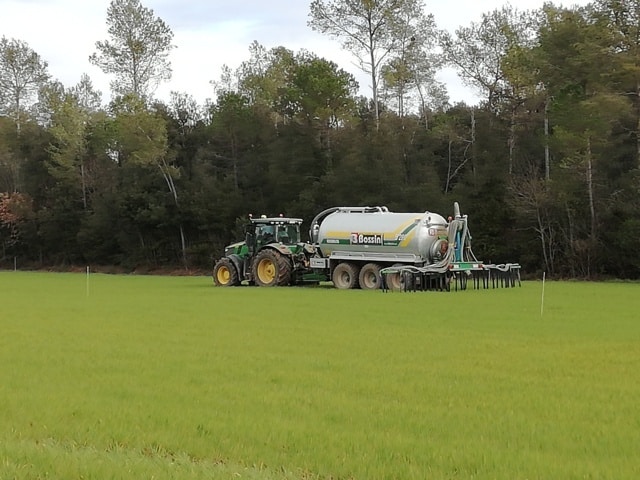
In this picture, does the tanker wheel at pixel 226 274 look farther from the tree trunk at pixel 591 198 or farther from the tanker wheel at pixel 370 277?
the tree trunk at pixel 591 198

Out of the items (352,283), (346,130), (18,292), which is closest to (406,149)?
(346,130)

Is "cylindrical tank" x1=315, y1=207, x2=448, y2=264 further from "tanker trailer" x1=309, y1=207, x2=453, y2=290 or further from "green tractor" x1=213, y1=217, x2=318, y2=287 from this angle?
"green tractor" x1=213, y1=217, x2=318, y2=287

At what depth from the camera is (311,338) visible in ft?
43.4

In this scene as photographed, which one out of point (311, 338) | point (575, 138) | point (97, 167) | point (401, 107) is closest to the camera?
point (311, 338)

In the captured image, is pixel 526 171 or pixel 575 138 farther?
pixel 526 171

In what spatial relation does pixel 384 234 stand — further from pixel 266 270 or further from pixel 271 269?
pixel 266 270

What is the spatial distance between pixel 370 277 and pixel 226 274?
248 inches

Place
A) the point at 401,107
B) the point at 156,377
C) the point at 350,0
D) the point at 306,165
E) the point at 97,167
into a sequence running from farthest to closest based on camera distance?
the point at 97,167 < the point at 401,107 < the point at 306,165 < the point at 350,0 < the point at 156,377

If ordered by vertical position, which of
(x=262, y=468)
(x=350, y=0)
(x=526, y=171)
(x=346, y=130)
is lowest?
(x=262, y=468)

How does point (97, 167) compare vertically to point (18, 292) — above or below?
above

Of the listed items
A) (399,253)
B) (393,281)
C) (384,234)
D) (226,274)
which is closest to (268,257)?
(226,274)

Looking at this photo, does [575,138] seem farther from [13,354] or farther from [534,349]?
[13,354]

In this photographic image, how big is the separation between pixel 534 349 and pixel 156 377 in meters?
5.20

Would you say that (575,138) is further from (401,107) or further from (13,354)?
(13,354)
